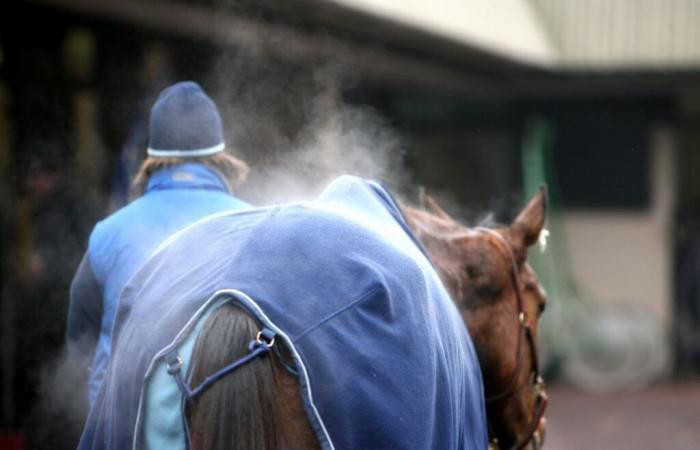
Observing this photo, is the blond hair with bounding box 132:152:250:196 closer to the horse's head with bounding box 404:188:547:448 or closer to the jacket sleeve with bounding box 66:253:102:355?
A: the jacket sleeve with bounding box 66:253:102:355

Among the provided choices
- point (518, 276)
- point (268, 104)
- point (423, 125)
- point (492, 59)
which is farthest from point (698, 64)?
point (518, 276)

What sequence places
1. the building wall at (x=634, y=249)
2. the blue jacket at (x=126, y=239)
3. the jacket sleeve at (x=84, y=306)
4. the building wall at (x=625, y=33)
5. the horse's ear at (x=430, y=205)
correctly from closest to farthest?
the blue jacket at (x=126, y=239), the jacket sleeve at (x=84, y=306), the horse's ear at (x=430, y=205), the building wall at (x=625, y=33), the building wall at (x=634, y=249)

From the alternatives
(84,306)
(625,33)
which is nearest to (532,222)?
(84,306)

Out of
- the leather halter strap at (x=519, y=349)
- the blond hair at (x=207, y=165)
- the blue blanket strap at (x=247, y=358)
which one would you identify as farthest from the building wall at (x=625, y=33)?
the blue blanket strap at (x=247, y=358)

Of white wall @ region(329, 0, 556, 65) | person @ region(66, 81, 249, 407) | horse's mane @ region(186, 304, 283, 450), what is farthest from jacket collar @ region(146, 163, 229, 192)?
white wall @ region(329, 0, 556, 65)

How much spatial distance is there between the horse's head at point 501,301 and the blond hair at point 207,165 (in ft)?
2.31

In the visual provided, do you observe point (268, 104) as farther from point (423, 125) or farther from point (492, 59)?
point (423, 125)

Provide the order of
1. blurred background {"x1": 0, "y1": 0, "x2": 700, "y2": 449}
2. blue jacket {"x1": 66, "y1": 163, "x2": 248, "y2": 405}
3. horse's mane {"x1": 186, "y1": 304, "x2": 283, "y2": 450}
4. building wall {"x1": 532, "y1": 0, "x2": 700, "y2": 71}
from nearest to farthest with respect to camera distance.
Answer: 1. horse's mane {"x1": 186, "y1": 304, "x2": 283, "y2": 450}
2. blue jacket {"x1": 66, "y1": 163, "x2": 248, "y2": 405}
3. blurred background {"x1": 0, "y1": 0, "x2": 700, "y2": 449}
4. building wall {"x1": 532, "y1": 0, "x2": 700, "y2": 71}

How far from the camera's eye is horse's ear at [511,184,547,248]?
4.56m

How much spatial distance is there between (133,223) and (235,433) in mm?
1802

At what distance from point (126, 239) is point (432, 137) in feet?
39.1

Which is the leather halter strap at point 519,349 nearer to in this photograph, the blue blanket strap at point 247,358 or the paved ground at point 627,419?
the blue blanket strap at point 247,358

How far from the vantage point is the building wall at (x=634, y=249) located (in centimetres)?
1586

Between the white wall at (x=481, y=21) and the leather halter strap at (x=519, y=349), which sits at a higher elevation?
the white wall at (x=481, y=21)
